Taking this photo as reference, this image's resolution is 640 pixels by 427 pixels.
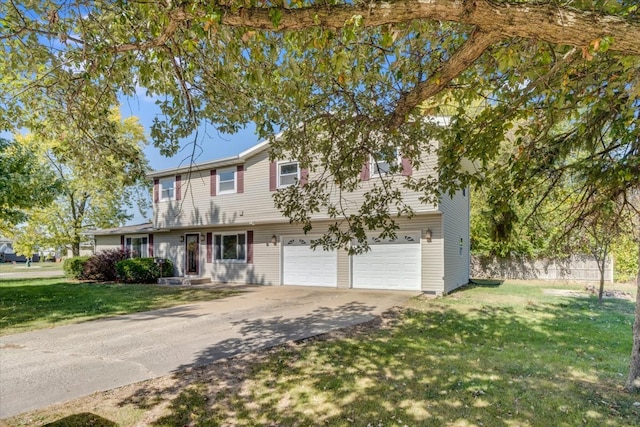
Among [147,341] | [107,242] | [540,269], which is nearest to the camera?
A: [147,341]

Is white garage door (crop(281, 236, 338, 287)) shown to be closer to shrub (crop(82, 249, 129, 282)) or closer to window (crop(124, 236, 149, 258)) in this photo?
window (crop(124, 236, 149, 258))

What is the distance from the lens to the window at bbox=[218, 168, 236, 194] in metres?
15.7

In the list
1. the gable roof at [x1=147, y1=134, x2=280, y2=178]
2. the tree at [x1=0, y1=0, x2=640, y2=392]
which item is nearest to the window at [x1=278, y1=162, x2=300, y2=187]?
the gable roof at [x1=147, y1=134, x2=280, y2=178]

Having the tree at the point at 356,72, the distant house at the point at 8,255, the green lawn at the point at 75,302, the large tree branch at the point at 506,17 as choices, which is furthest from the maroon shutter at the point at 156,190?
the distant house at the point at 8,255

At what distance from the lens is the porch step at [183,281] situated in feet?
51.8

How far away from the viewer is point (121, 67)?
394cm

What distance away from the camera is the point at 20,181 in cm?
1084

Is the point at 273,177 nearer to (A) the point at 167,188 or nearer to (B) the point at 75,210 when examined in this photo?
(A) the point at 167,188

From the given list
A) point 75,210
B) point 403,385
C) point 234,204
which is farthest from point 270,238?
point 75,210

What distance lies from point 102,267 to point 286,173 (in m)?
10.8

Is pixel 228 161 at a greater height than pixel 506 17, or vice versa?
pixel 228 161

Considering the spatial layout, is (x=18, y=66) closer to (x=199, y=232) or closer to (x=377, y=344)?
(x=377, y=344)

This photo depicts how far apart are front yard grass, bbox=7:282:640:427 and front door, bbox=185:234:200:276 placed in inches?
471

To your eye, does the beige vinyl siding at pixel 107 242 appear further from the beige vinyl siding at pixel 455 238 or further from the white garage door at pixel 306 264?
the beige vinyl siding at pixel 455 238
